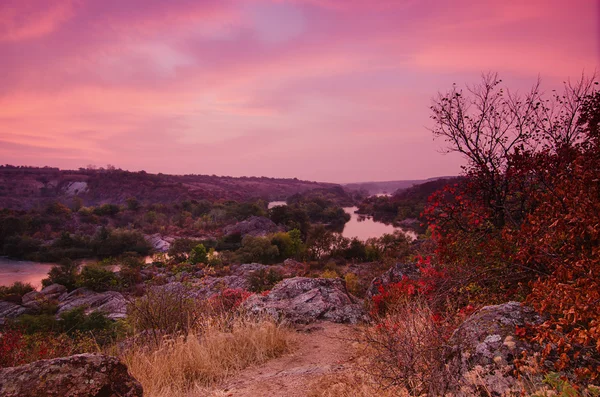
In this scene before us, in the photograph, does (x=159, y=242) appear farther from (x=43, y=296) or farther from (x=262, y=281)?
(x=262, y=281)

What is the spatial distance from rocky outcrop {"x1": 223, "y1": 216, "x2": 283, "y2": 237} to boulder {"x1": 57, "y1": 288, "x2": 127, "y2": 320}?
1580 centimetres

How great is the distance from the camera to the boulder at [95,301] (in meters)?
14.8

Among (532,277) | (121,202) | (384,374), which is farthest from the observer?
(121,202)

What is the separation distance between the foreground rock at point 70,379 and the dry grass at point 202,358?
0.90m

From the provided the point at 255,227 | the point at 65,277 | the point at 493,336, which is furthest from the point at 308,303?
the point at 255,227

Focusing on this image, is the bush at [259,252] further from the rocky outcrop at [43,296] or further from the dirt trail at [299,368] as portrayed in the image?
the dirt trail at [299,368]

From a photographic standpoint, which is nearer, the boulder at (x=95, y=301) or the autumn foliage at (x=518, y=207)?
the autumn foliage at (x=518, y=207)

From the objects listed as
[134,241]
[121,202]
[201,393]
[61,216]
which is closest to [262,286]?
[201,393]

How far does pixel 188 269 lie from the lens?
21.8 m

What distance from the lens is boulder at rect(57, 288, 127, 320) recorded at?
48.7ft

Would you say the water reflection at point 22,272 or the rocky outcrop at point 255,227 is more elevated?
the rocky outcrop at point 255,227

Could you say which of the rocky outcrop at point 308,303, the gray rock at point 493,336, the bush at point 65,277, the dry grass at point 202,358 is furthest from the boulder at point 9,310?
the gray rock at point 493,336

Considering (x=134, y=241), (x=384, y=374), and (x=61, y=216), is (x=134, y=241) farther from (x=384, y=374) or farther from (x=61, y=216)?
(x=384, y=374)

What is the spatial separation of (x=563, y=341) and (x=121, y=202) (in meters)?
54.0
